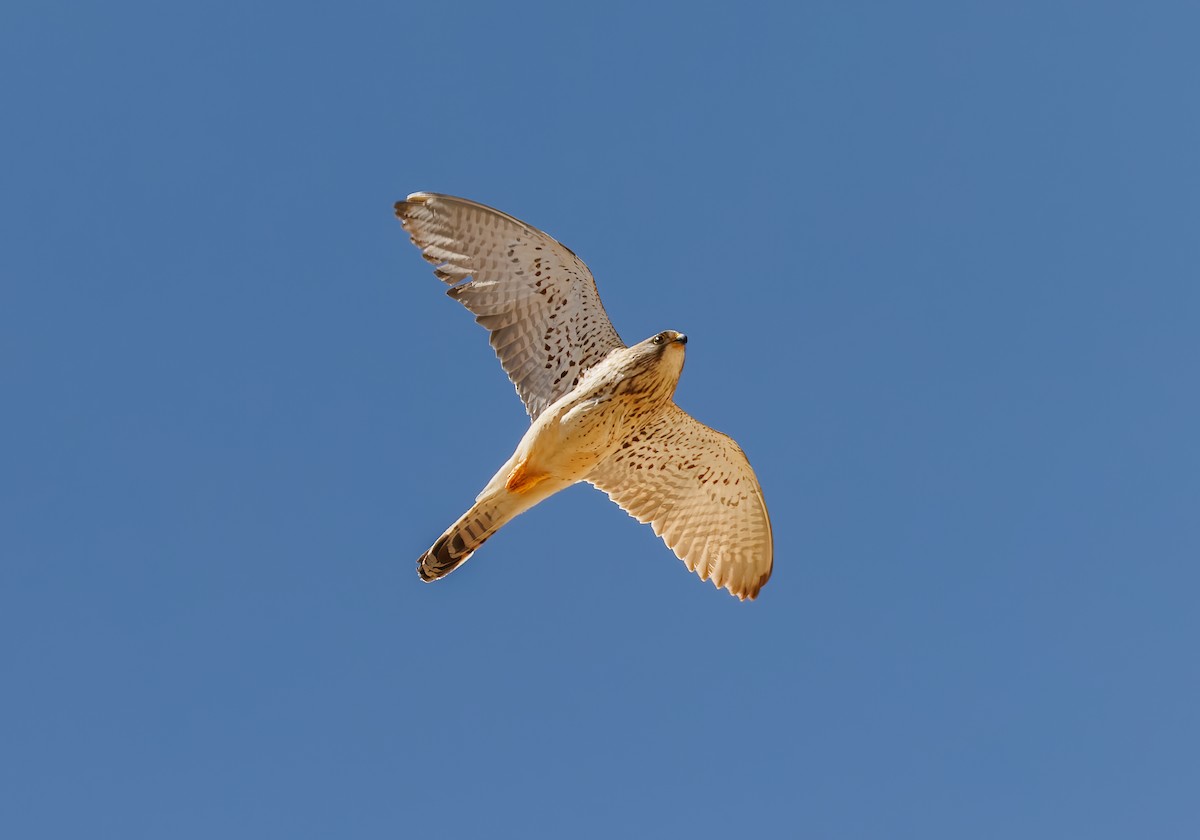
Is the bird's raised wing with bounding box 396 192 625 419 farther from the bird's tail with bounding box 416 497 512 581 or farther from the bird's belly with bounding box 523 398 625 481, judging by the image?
the bird's tail with bounding box 416 497 512 581

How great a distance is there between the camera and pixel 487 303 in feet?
35.3

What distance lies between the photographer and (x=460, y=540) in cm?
1048

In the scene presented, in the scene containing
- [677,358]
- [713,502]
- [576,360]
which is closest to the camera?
[677,358]

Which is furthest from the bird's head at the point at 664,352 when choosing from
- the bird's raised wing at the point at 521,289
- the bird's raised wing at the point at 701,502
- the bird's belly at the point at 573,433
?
the bird's raised wing at the point at 701,502

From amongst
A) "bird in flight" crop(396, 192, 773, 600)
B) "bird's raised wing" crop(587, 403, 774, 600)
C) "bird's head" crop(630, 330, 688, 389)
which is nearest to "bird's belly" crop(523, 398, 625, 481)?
"bird in flight" crop(396, 192, 773, 600)

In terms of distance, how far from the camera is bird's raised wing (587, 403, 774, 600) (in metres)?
11.3

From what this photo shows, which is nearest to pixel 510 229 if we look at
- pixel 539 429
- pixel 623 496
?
pixel 539 429

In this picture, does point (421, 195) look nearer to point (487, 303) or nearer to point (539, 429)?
point (487, 303)

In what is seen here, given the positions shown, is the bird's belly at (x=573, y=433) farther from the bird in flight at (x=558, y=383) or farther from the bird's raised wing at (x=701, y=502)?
the bird's raised wing at (x=701, y=502)

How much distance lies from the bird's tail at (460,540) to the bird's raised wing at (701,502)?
1204 millimetres

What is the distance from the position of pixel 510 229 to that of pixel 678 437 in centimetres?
218

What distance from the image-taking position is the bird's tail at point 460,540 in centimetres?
1043

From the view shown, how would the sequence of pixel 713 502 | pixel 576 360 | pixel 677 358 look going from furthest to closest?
pixel 713 502 → pixel 576 360 → pixel 677 358

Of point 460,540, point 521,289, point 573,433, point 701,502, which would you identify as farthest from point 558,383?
point 701,502
